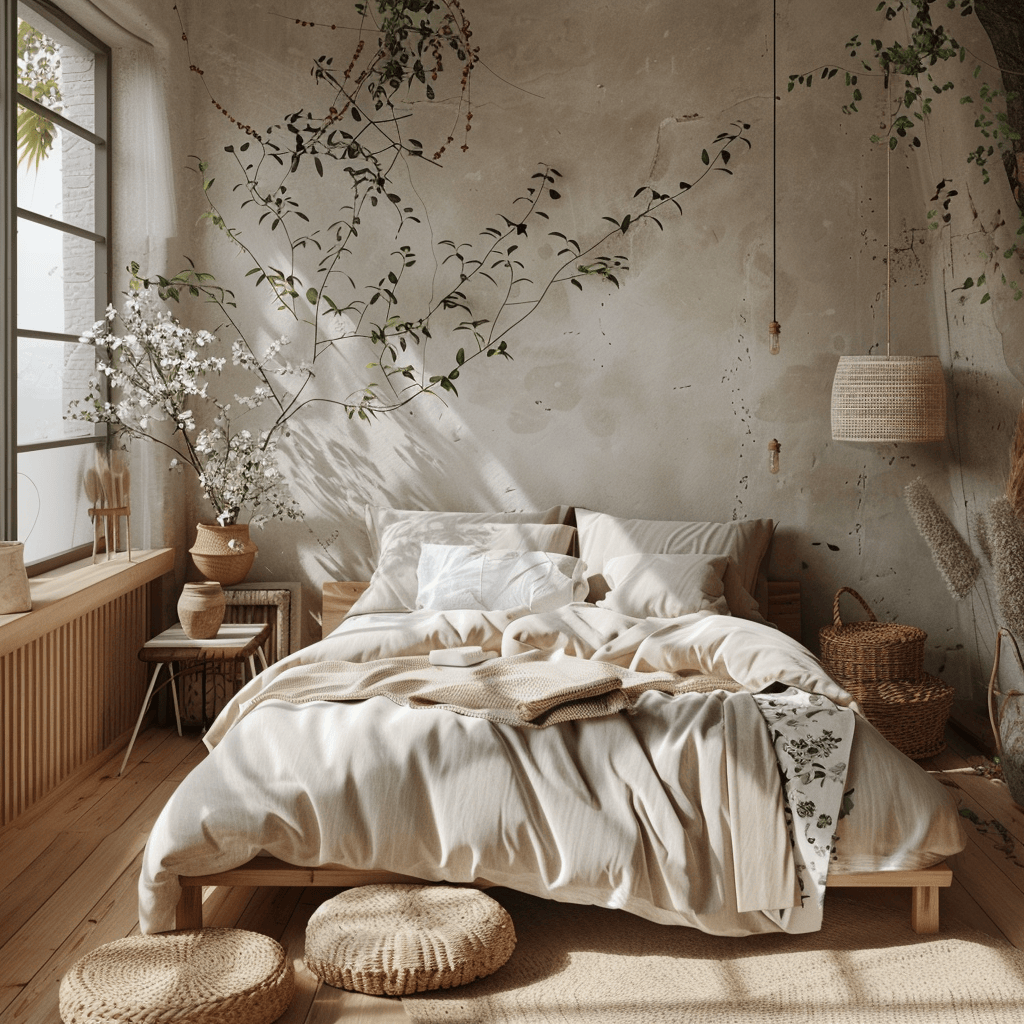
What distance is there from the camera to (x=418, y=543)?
4297 millimetres

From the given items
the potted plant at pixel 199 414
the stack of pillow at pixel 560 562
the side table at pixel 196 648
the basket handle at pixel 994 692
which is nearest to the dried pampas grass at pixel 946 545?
the basket handle at pixel 994 692

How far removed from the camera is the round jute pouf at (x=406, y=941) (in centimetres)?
227

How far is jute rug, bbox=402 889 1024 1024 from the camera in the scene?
2.27m

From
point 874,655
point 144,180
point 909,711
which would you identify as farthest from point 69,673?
point 909,711

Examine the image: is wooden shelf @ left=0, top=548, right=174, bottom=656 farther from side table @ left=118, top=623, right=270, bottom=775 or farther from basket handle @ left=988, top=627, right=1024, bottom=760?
basket handle @ left=988, top=627, right=1024, bottom=760

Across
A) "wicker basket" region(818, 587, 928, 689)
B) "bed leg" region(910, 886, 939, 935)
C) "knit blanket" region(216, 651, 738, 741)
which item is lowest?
"bed leg" region(910, 886, 939, 935)

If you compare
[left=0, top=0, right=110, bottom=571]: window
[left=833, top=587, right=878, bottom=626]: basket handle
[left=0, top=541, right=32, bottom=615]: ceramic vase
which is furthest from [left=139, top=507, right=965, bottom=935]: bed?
[left=0, top=0, right=110, bottom=571]: window

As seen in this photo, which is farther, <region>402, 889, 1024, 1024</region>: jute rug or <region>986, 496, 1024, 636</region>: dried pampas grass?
<region>986, 496, 1024, 636</region>: dried pampas grass

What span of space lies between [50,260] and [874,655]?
3565mm

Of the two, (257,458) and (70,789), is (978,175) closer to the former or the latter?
(257,458)

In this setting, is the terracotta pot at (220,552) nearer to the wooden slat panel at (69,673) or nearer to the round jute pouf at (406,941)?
the wooden slat panel at (69,673)

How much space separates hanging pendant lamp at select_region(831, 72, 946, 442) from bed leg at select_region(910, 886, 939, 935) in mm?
2067

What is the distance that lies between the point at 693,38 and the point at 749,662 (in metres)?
2.89

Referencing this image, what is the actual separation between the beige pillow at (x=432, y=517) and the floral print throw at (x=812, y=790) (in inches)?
76.2
